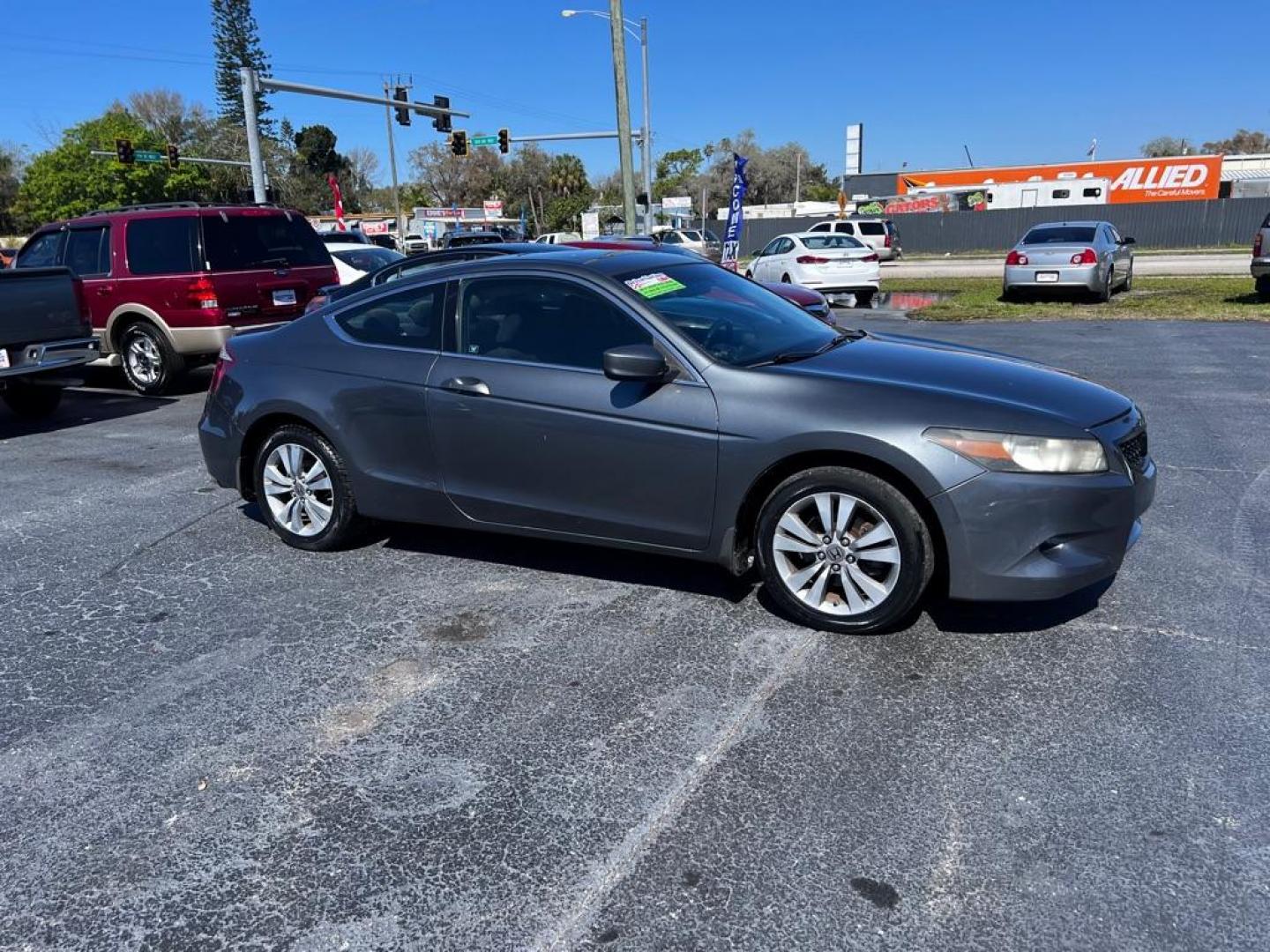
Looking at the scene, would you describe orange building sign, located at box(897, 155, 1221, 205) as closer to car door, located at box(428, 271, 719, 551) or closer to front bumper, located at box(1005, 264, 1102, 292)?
front bumper, located at box(1005, 264, 1102, 292)

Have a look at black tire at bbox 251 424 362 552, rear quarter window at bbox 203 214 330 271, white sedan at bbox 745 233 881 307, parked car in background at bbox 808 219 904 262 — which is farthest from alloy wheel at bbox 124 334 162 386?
parked car in background at bbox 808 219 904 262

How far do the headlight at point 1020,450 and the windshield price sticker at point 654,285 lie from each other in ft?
4.93

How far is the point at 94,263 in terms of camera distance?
10.9 meters

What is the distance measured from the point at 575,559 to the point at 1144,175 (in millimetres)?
57657

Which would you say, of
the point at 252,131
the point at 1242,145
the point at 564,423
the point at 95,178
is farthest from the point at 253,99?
the point at 1242,145

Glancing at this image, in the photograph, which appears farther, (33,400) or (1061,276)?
(1061,276)

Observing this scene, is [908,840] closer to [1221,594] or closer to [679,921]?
[679,921]

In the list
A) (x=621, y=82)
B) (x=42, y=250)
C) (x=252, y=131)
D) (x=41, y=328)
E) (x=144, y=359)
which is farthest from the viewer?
(x=252, y=131)

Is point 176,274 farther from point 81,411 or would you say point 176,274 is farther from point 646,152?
point 646,152

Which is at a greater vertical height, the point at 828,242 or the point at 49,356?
the point at 828,242

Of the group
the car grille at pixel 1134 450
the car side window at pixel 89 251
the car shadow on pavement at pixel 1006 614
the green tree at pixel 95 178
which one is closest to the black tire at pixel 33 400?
the car side window at pixel 89 251

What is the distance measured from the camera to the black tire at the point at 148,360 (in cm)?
1070

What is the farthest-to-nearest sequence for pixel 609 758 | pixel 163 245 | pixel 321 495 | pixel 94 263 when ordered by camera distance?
pixel 94 263 → pixel 163 245 → pixel 321 495 → pixel 609 758

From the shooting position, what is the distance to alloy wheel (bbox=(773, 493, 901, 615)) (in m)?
3.90
